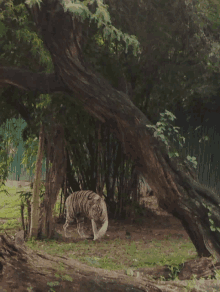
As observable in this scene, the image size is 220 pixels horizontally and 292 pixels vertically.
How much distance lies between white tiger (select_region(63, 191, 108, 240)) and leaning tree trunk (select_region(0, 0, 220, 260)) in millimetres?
1657

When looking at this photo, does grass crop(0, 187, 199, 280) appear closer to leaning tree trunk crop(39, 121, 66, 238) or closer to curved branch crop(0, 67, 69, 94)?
leaning tree trunk crop(39, 121, 66, 238)

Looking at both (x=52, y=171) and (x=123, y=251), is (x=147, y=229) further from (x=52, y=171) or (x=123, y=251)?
(x=52, y=171)

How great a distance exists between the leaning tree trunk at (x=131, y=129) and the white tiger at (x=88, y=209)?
65.2 inches

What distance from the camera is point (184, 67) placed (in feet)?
21.0

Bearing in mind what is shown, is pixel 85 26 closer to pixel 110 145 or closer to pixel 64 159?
pixel 64 159

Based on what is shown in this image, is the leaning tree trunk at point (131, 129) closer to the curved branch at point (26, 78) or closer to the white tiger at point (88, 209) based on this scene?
the curved branch at point (26, 78)

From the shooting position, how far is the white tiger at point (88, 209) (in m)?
6.14

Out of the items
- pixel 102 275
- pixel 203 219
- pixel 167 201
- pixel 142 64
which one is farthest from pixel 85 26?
pixel 102 275

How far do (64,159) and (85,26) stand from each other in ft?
6.73

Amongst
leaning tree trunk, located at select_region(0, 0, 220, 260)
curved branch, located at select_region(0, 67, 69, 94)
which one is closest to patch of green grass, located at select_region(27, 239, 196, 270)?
leaning tree trunk, located at select_region(0, 0, 220, 260)

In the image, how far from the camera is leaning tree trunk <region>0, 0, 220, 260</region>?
175 inches

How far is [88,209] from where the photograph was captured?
20.3ft

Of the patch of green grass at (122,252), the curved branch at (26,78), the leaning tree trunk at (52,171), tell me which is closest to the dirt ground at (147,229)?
the patch of green grass at (122,252)

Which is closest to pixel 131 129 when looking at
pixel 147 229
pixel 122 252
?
pixel 122 252
